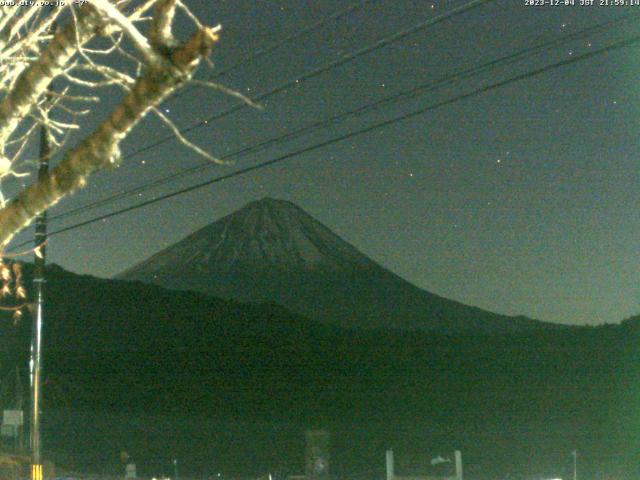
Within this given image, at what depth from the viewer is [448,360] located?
114 meters

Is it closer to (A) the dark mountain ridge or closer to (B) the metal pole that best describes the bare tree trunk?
(B) the metal pole

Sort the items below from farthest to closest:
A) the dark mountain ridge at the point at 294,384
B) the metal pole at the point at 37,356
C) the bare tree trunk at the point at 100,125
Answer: the dark mountain ridge at the point at 294,384, the metal pole at the point at 37,356, the bare tree trunk at the point at 100,125

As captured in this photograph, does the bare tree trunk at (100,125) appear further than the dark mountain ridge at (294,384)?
No

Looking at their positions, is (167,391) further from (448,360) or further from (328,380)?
(448,360)

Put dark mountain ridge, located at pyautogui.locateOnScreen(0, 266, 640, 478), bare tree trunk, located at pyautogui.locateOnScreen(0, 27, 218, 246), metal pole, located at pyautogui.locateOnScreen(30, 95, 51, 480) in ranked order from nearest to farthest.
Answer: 1. bare tree trunk, located at pyautogui.locateOnScreen(0, 27, 218, 246)
2. metal pole, located at pyautogui.locateOnScreen(30, 95, 51, 480)
3. dark mountain ridge, located at pyautogui.locateOnScreen(0, 266, 640, 478)


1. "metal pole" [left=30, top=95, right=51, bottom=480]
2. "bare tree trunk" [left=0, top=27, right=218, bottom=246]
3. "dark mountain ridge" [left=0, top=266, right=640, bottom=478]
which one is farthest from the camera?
"dark mountain ridge" [left=0, top=266, right=640, bottom=478]

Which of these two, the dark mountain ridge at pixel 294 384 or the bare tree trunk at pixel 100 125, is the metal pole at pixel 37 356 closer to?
the bare tree trunk at pixel 100 125

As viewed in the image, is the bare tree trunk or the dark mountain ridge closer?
the bare tree trunk

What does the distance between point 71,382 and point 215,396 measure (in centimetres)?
1454

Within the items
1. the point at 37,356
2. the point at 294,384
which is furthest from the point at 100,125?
the point at 294,384

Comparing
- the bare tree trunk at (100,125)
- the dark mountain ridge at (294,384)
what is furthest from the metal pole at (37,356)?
the dark mountain ridge at (294,384)

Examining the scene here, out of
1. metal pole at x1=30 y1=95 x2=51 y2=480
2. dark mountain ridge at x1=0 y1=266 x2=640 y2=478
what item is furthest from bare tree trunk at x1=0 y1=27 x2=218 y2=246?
dark mountain ridge at x1=0 y1=266 x2=640 y2=478

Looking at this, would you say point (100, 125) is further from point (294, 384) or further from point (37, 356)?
point (294, 384)

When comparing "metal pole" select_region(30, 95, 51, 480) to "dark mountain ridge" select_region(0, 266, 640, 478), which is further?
"dark mountain ridge" select_region(0, 266, 640, 478)
